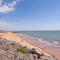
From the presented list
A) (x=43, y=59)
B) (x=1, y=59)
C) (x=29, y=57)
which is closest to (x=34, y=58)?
(x=29, y=57)

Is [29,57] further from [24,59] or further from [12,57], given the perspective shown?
[12,57]

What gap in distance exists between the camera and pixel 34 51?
447 inches

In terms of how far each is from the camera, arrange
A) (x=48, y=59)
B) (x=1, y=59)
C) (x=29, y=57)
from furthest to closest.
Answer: (x=48, y=59) < (x=29, y=57) < (x=1, y=59)

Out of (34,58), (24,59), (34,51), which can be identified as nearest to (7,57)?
(24,59)

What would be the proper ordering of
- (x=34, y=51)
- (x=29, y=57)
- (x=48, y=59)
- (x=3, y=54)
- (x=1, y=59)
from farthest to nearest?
1. (x=34, y=51)
2. (x=48, y=59)
3. (x=29, y=57)
4. (x=3, y=54)
5. (x=1, y=59)

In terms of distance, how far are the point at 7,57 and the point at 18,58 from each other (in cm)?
51

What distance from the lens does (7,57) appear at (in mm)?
7750

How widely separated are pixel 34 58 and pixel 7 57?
1676 millimetres

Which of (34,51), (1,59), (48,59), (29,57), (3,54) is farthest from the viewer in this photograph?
(34,51)

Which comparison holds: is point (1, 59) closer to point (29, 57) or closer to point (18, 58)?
point (18, 58)

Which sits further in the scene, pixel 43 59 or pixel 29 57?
pixel 43 59

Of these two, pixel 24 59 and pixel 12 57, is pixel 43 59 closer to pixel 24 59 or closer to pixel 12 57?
pixel 24 59

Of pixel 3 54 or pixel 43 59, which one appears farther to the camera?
pixel 43 59

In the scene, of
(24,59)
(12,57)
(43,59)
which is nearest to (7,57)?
(12,57)
